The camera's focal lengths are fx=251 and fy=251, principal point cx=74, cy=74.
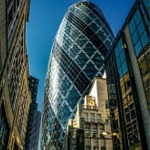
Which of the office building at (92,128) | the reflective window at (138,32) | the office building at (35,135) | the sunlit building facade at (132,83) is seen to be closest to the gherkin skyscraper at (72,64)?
the office building at (92,128)

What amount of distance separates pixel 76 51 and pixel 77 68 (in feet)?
30.2

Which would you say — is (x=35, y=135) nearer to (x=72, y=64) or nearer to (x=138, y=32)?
(x=72, y=64)

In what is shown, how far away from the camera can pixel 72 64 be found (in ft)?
340

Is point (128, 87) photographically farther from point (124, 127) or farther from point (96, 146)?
point (96, 146)

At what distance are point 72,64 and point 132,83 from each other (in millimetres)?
83845

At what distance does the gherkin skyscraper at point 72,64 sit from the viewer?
96250 mm

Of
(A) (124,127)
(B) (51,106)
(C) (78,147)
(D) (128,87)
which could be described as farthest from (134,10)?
(B) (51,106)

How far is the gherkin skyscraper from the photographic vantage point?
9625 centimetres

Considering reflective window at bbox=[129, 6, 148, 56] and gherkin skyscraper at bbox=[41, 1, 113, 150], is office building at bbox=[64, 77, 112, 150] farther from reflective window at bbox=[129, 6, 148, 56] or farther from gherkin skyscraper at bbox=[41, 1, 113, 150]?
gherkin skyscraper at bbox=[41, 1, 113, 150]

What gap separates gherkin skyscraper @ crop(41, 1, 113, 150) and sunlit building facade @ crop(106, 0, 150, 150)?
6794 cm

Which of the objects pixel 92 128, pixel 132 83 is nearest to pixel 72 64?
pixel 92 128

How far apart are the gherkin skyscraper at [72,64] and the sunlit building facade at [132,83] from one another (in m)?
67.9

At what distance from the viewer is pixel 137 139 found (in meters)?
18.1

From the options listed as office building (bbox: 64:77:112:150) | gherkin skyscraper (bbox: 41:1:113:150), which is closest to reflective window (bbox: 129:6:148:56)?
office building (bbox: 64:77:112:150)
